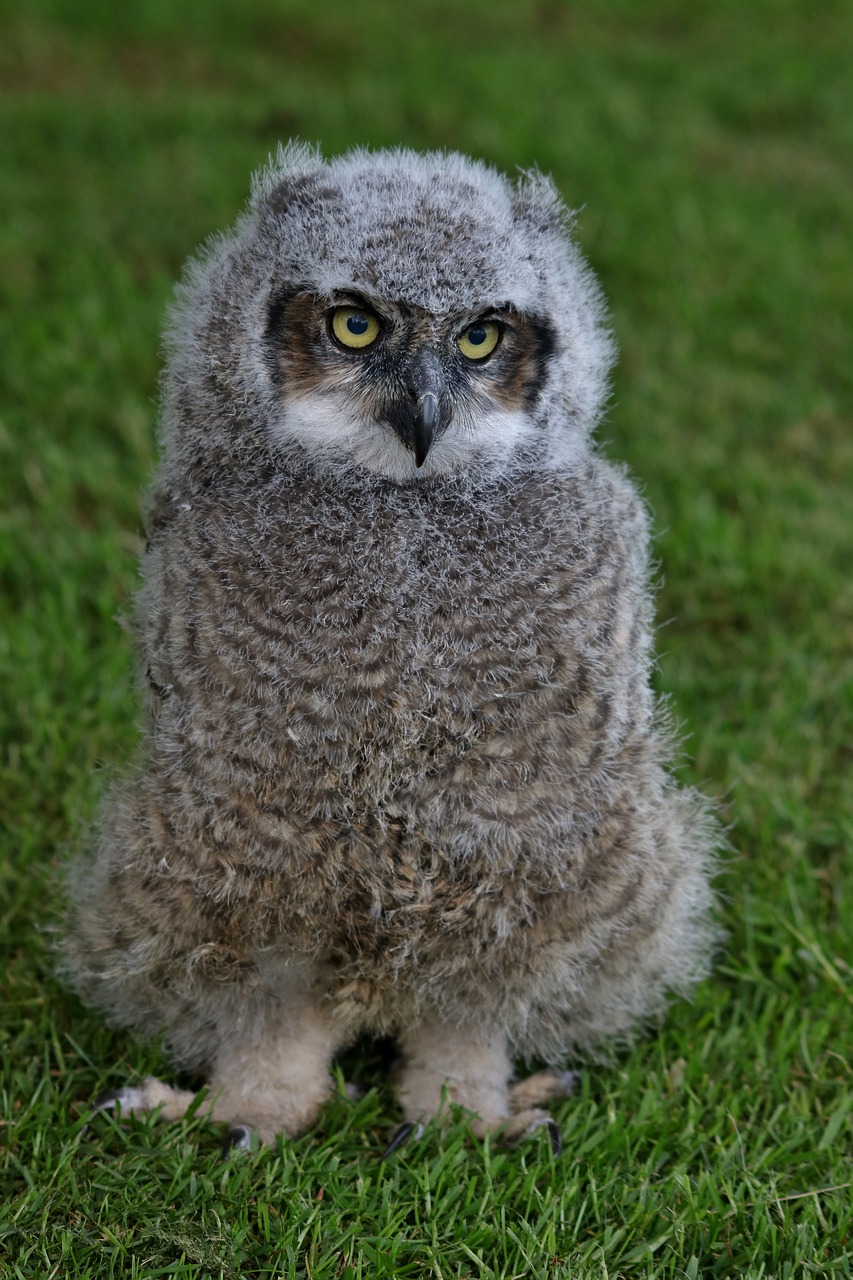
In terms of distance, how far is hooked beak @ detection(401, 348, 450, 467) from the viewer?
7.86ft

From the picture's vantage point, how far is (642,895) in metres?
2.88

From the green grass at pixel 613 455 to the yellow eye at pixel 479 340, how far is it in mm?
1404

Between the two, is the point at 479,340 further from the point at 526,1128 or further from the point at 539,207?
the point at 526,1128

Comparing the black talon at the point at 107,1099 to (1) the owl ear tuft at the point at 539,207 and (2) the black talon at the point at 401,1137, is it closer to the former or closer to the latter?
(2) the black talon at the point at 401,1137

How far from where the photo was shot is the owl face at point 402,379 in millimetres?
2447

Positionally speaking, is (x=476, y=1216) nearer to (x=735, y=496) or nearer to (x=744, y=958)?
(x=744, y=958)

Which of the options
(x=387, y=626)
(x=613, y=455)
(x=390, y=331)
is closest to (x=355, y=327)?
(x=390, y=331)

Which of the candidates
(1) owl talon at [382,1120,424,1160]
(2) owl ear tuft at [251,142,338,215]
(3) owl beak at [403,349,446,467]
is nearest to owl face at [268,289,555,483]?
(3) owl beak at [403,349,446,467]

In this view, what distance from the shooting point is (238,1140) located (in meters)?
2.91

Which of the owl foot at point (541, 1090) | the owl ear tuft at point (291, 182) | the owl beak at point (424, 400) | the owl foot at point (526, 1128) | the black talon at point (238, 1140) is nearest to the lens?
the owl beak at point (424, 400)

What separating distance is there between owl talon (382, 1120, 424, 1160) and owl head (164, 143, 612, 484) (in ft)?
4.70

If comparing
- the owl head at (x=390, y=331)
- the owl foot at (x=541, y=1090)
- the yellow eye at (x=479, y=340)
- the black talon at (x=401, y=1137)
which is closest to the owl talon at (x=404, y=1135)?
the black talon at (x=401, y=1137)

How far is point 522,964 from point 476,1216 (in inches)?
20.2

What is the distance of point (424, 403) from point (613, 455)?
10.5 ft
